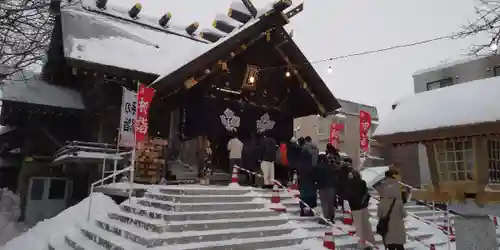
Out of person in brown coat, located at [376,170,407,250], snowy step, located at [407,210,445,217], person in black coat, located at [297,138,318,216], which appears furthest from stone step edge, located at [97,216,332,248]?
Answer: snowy step, located at [407,210,445,217]

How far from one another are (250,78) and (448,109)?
1040 centimetres

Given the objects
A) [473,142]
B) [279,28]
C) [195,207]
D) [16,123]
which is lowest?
[195,207]

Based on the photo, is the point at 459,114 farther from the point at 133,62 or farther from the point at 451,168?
the point at 133,62

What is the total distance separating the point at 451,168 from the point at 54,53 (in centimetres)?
1739

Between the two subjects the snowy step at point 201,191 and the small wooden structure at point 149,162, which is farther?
the small wooden structure at point 149,162

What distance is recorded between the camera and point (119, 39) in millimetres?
16500

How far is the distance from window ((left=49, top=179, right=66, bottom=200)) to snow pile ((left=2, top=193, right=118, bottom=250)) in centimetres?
695

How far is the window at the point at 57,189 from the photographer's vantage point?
15711mm

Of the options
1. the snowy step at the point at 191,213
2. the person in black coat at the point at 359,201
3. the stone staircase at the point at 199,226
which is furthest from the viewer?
the person in black coat at the point at 359,201

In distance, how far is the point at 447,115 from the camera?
193 inches

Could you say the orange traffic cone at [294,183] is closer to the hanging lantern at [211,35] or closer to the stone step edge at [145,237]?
the stone step edge at [145,237]

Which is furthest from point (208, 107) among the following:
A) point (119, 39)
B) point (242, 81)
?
point (119, 39)

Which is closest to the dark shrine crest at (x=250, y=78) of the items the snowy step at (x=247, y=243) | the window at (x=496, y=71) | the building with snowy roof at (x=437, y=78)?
the snowy step at (x=247, y=243)

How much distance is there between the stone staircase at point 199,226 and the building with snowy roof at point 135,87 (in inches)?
214
